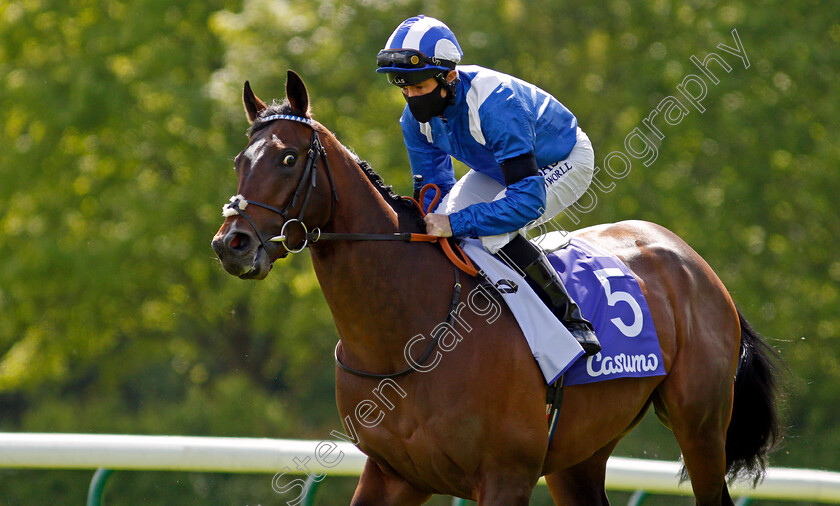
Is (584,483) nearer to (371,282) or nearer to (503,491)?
(503,491)

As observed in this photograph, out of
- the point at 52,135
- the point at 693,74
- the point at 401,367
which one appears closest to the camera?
the point at 401,367

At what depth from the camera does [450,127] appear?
3682 millimetres

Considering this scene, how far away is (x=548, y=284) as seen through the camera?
140 inches

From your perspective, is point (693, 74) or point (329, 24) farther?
point (329, 24)

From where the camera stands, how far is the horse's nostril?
2.95m

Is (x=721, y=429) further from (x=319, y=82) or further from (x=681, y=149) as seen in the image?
(x=319, y=82)

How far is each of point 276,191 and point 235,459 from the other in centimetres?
180

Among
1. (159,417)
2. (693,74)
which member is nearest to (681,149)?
(693,74)

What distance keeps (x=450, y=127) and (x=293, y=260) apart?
961 centimetres

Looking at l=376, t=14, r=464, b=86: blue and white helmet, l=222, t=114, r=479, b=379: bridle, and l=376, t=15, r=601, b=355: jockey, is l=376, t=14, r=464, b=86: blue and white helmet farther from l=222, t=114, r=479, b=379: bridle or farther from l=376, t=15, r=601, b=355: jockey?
l=222, t=114, r=479, b=379: bridle

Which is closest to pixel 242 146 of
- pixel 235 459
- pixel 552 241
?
pixel 235 459

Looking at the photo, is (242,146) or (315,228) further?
(242,146)

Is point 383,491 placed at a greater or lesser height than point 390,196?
lesser

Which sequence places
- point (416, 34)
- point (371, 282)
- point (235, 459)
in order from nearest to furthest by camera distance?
point (371, 282) → point (416, 34) → point (235, 459)
